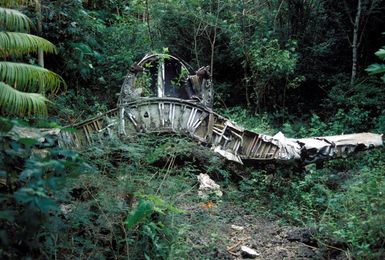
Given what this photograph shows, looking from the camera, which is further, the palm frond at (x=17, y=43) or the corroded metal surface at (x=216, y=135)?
the corroded metal surface at (x=216, y=135)

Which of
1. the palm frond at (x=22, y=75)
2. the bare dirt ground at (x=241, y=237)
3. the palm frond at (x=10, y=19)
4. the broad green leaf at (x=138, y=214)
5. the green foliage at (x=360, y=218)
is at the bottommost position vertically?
the bare dirt ground at (x=241, y=237)

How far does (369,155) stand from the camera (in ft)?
27.4

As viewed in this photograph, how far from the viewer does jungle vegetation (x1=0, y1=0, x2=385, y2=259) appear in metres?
4.18

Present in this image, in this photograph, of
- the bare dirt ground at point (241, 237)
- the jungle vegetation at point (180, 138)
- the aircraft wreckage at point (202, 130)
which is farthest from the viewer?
the aircraft wreckage at point (202, 130)

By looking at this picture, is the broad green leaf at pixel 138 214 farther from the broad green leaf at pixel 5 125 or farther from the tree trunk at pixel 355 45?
the tree trunk at pixel 355 45

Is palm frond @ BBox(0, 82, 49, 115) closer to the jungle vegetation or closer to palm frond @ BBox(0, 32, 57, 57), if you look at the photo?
the jungle vegetation

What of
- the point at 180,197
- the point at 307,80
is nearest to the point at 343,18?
the point at 307,80

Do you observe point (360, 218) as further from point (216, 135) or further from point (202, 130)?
point (202, 130)

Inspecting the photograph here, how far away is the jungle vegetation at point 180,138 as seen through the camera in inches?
164

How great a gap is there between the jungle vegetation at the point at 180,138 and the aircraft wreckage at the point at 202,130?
1.35 feet

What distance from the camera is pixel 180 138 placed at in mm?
7809

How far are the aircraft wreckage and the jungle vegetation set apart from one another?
410mm

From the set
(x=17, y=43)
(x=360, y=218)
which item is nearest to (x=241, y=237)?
(x=360, y=218)

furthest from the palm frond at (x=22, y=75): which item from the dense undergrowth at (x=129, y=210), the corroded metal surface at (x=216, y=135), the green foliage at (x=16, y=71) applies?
the corroded metal surface at (x=216, y=135)
